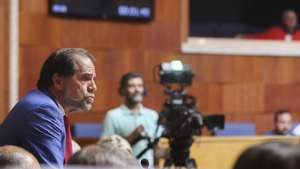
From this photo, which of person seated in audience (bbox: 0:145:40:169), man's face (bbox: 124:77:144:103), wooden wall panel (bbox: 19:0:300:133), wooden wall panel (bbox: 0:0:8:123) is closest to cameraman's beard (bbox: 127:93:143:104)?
man's face (bbox: 124:77:144:103)

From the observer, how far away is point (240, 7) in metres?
8.48

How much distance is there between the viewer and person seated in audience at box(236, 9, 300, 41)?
25.3 feet

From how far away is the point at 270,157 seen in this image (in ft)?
3.87

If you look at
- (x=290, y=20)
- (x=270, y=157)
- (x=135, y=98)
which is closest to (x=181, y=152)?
(x=135, y=98)

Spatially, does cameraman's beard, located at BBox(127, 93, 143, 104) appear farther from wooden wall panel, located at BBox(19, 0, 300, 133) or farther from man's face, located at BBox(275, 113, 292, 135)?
man's face, located at BBox(275, 113, 292, 135)

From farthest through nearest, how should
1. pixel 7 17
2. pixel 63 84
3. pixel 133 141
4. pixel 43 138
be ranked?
pixel 7 17 → pixel 133 141 → pixel 63 84 → pixel 43 138

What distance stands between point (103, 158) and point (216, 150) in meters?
3.91

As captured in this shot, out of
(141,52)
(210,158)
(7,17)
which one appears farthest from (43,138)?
(141,52)

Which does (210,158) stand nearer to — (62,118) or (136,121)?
(136,121)

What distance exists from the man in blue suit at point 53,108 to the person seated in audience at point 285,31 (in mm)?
5275

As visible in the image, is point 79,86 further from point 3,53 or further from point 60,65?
point 3,53

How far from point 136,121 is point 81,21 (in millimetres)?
1516

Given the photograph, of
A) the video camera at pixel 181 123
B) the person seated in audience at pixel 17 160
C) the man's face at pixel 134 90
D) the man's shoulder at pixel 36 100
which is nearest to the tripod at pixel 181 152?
the video camera at pixel 181 123

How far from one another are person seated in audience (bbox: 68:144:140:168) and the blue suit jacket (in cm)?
91
